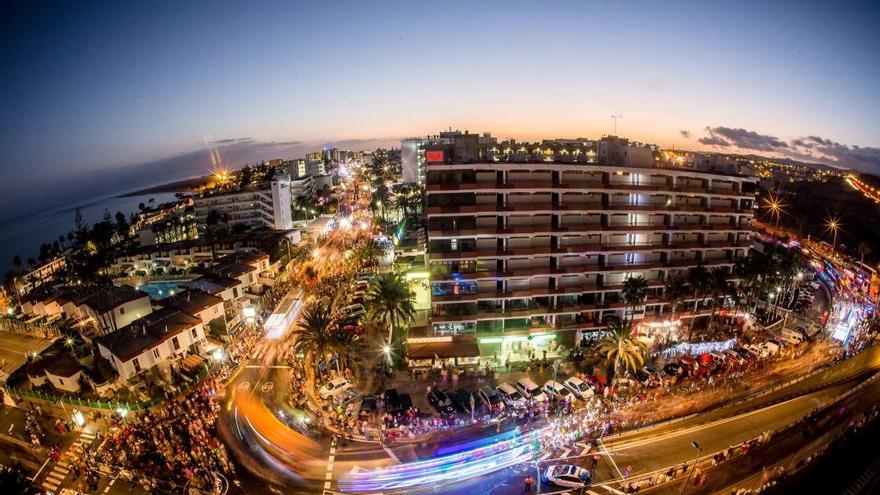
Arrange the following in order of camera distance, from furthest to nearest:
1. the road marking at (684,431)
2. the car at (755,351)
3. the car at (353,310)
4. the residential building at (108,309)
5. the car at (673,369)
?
the car at (353,310), the residential building at (108,309), the car at (755,351), the car at (673,369), the road marking at (684,431)

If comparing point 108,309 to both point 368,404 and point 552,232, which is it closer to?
point 368,404

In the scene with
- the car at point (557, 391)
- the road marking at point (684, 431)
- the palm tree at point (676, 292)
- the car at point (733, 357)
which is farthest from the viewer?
the palm tree at point (676, 292)

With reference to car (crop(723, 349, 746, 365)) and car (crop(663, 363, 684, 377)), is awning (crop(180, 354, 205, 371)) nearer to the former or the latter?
car (crop(663, 363, 684, 377))

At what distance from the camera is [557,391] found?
39.4 meters

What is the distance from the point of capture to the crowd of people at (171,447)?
2992cm

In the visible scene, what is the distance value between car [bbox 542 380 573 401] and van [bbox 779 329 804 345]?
32.0 meters

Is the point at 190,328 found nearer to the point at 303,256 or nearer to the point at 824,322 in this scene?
the point at 303,256

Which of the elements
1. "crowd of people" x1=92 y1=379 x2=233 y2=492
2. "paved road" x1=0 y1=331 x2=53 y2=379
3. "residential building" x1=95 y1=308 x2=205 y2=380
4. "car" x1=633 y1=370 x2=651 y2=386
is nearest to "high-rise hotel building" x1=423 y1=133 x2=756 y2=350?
"car" x1=633 y1=370 x2=651 y2=386

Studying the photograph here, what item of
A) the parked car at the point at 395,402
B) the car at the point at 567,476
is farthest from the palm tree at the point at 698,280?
the parked car at the point at 395,402

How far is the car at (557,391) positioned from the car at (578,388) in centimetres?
50

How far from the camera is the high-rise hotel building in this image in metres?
45.4

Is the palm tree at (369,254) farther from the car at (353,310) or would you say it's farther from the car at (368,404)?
the car at (368,404)

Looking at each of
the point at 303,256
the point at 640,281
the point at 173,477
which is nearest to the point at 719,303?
the point at 640,281

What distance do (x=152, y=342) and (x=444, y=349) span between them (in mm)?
32884
